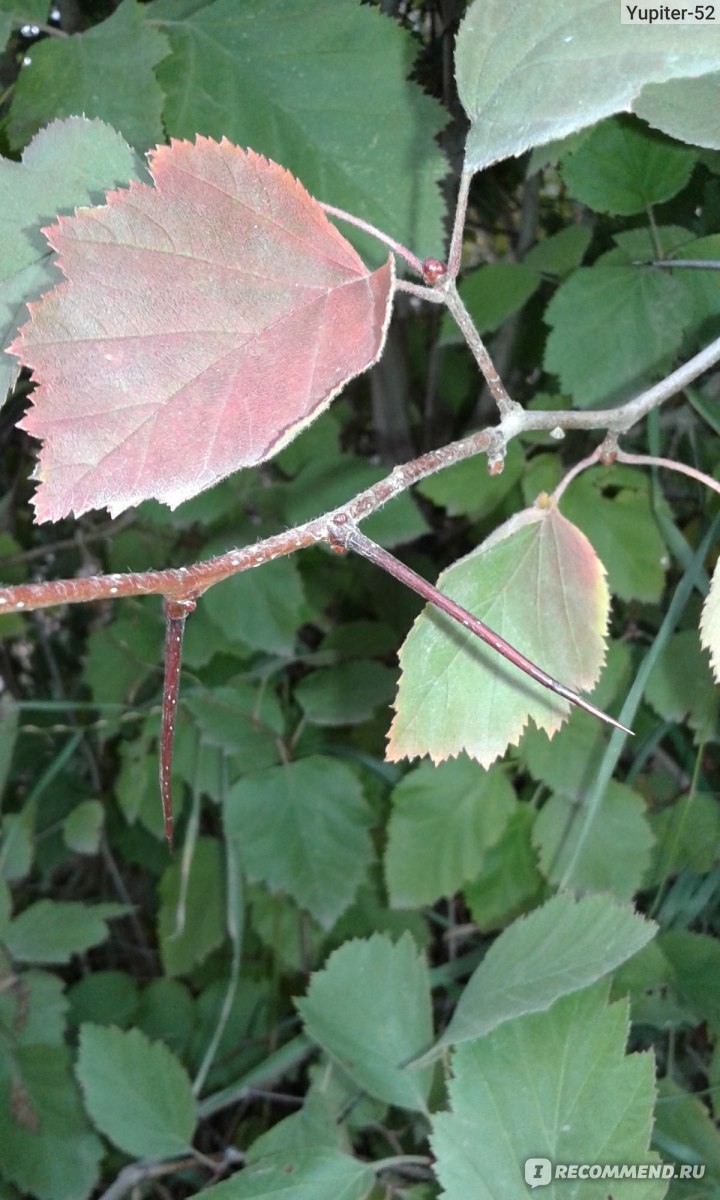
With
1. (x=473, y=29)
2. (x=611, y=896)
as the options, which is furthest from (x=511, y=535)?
(x=611, y=896)

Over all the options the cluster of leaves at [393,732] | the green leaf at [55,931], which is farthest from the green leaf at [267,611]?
the green leaf at [55,931]

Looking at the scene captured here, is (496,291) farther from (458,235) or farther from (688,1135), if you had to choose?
(688,1135)

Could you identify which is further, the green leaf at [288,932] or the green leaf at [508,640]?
the green leaf at [288,932]

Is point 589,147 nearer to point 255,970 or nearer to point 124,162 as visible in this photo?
point 124,162

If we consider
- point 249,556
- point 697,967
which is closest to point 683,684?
point 697,967

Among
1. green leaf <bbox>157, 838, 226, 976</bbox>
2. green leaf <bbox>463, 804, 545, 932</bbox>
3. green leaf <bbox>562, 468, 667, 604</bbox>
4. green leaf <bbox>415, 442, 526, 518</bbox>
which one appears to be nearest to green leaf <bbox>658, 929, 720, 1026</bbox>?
green leaf <bbox>463, 804, 545, 932</bbox>

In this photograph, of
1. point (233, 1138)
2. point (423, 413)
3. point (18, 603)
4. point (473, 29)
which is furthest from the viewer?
point (423, 413)

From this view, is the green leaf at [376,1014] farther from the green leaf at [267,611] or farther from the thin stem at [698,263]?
the thin stem at [698,263]
